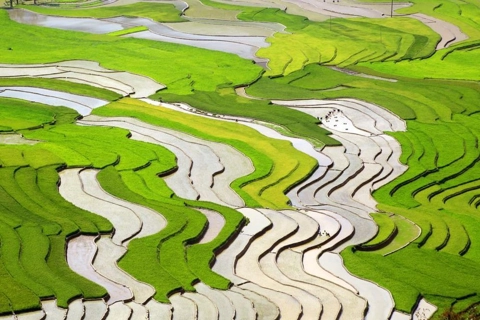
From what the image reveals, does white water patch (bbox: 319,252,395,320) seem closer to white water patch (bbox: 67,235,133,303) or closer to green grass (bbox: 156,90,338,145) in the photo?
white water patch (bbox: 67,235,133,303)

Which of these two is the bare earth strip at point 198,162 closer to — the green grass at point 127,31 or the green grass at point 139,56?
the green grass at point 139,56

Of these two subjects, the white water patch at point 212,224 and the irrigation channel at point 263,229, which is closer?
the irrigation channel at point 263,229

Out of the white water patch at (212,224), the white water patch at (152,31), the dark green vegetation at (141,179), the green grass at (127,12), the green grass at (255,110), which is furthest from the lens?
the green grass at (127,12)

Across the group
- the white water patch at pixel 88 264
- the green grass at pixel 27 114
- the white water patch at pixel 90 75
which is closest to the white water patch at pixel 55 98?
the green grass at pixel 27 114

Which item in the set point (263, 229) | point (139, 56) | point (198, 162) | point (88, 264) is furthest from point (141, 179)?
point (139, 56)

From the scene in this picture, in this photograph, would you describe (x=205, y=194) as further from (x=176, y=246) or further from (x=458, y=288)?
(x=458, y=288)

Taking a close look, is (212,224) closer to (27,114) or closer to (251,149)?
(251,149)

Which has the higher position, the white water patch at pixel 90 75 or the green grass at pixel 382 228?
the green grass at pixel 382 228
